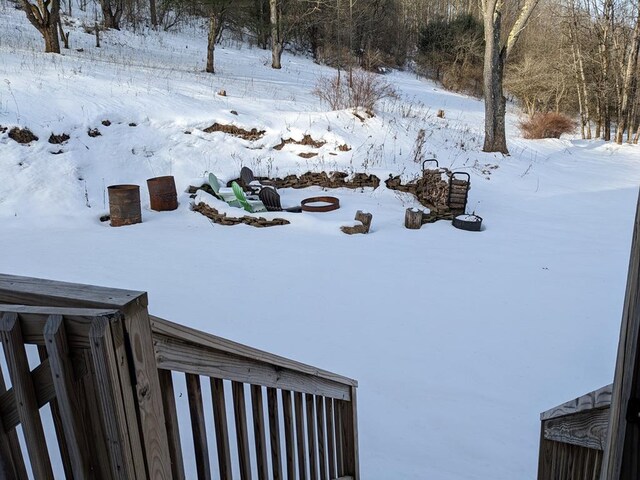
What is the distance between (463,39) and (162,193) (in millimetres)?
22531

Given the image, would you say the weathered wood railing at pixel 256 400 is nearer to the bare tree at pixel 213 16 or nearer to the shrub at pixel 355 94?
the shrub at pixel 355 94

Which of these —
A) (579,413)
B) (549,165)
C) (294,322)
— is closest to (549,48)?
(549,165)

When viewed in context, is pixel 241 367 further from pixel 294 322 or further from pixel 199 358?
pixel 294 322

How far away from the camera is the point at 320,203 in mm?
8039

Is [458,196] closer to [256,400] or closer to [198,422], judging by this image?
[256,400]

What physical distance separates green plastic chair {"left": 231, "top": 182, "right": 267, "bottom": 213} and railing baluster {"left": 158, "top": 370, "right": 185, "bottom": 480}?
6410mm

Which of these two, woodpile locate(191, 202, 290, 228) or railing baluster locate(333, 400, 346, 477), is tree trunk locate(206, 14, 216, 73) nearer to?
woodpile locate(191, 202, 290, 228)

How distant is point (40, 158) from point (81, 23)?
1478 centimetres

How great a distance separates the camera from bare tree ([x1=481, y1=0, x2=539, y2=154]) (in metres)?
11.2

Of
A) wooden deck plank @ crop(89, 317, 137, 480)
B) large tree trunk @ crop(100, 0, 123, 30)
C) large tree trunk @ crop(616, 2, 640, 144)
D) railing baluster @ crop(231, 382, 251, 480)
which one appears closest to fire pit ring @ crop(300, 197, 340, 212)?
railing baluster @ crop(231, 382, 251, 480)

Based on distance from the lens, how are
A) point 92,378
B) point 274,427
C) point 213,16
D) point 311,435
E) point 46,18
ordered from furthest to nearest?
1. point 213,16
2. point 46,18
3. point 311,435
4. point 274,427
5. point 92,378

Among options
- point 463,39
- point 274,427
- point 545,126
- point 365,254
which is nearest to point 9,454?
point 274,427

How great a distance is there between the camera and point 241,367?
1.39m

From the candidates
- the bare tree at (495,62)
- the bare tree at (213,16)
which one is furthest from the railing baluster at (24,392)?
the bare tree at (213,16)
